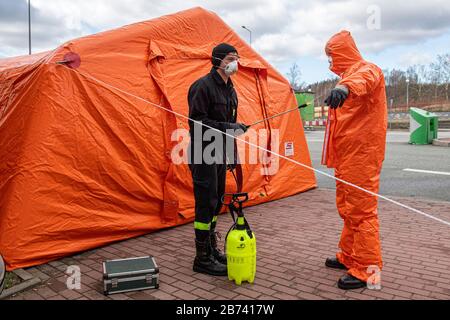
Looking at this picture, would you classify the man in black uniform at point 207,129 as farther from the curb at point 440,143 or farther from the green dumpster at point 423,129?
the green dumpster at point 423,129

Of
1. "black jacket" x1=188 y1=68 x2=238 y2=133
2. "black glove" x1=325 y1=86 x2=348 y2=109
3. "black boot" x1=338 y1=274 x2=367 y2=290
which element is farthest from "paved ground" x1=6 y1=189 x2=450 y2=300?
"black glove" x1=325 y1=86 x2=348 y2=109

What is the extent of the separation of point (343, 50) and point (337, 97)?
0.76 meters

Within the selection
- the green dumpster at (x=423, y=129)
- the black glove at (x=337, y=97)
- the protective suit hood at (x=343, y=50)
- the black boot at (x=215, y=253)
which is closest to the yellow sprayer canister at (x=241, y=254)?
the black boot at (x=215, y=253)

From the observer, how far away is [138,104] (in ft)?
15.7

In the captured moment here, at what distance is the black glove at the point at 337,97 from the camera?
9.73 feet

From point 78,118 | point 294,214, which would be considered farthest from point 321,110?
point 78,118

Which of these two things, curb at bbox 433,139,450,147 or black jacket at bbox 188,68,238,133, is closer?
black jacket at bbox 188,68,238,133

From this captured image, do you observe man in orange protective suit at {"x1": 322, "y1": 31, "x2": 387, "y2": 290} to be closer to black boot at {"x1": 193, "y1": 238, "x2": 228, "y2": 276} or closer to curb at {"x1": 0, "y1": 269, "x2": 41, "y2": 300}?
black boot at {"x1": 193, "y1": 238, "x2": 228, "y2": 276}

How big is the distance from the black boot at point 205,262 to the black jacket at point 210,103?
90 centimetres

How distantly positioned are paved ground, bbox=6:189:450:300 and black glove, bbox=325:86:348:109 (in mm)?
1488

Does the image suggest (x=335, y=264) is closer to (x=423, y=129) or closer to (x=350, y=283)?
(x=350, y=283)

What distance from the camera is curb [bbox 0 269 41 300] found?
329cm
